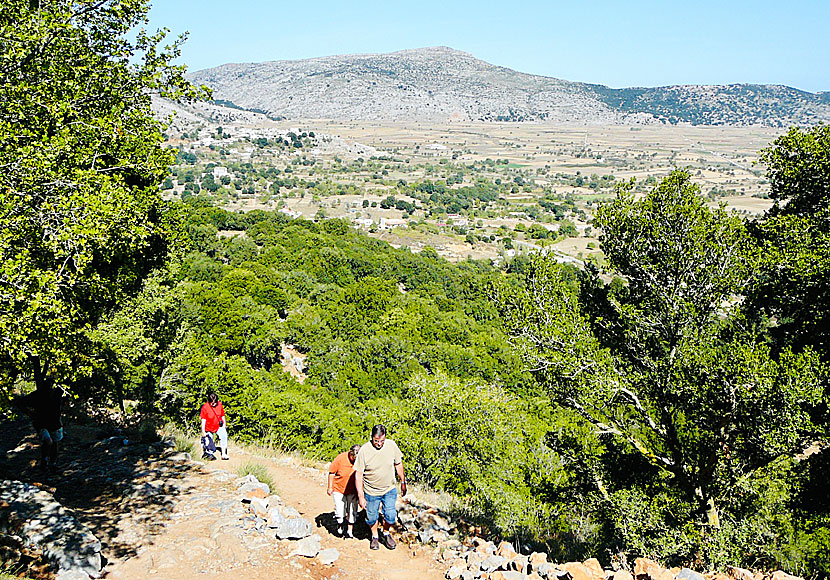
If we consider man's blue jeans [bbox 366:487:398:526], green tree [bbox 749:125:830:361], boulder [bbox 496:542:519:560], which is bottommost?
boulder [bbox 496:542:519:560]

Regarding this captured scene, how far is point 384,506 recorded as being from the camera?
32.6 feet

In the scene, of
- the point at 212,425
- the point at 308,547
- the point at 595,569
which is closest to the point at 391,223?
the point at 212,425

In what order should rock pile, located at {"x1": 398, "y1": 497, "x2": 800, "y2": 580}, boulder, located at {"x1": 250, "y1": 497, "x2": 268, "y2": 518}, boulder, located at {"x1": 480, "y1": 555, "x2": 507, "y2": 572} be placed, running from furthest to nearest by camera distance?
1. boulder, located at {"x1": 250, "y1": 497, "x2": 268, "y2": 518}
2. boulder, located at {"x1": 480, "y1": 555, "x2": 507, "y2": 572}
3. rock pile, located at {"x1": 398, "y1": 497, "x2": 800, "y2": 580}

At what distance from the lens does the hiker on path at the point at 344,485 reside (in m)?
9.95

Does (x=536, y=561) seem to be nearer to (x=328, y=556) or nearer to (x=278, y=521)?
(x=328, y=556)

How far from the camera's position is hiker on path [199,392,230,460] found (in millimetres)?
13977

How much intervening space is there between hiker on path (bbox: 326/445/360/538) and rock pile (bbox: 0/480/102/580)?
3643 millimetres

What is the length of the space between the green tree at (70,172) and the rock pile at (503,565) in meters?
6.60

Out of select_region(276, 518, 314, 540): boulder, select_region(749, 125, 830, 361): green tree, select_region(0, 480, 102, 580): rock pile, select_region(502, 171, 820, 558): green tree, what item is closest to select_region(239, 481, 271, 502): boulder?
select_region(276, 518, 314, 540): boulder

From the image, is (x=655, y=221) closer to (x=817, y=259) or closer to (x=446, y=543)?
(x=817, y=259)

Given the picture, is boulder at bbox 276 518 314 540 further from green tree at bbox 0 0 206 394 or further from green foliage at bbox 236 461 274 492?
green tree at bbox 0 0 206 394

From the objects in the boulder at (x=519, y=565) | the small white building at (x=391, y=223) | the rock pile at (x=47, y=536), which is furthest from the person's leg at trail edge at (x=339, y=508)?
the small white building at (x=391, y=223)

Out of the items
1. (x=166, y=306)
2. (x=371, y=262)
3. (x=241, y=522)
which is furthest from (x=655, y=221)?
(x=371, y=262)

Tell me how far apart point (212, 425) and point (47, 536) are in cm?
573
